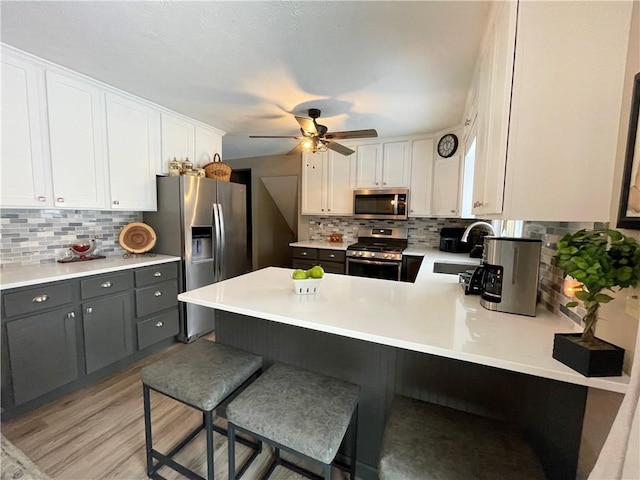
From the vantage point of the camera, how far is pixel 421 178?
3.58 m

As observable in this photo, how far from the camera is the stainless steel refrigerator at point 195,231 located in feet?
9.05

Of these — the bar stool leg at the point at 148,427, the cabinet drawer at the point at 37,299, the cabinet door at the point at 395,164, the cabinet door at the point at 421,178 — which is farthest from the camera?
the cabinet door at the point at 395,164

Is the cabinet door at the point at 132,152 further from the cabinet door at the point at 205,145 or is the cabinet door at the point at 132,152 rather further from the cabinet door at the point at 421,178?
the cabinet door at the point at 421,178

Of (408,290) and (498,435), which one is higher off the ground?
(408,290)

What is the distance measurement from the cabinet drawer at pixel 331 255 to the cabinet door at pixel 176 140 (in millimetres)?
2024

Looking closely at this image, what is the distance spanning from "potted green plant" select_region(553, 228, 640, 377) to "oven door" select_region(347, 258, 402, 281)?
254 cm

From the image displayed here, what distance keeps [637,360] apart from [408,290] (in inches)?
43.3

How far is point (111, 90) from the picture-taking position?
2395 mm

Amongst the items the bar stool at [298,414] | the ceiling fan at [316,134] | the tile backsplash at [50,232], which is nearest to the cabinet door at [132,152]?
the tile backsplash at [50,232]

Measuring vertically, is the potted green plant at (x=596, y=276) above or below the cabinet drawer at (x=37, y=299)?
above

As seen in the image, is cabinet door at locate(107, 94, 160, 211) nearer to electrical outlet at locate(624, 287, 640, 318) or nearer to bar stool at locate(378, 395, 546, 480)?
bar stool at locate(378, 395, 546, 480)

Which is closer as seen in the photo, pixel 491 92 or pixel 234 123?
pixel 491 92

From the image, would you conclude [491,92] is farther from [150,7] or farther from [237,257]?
[237,257]

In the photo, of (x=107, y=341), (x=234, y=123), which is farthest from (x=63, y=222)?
(x=234, y=123)
